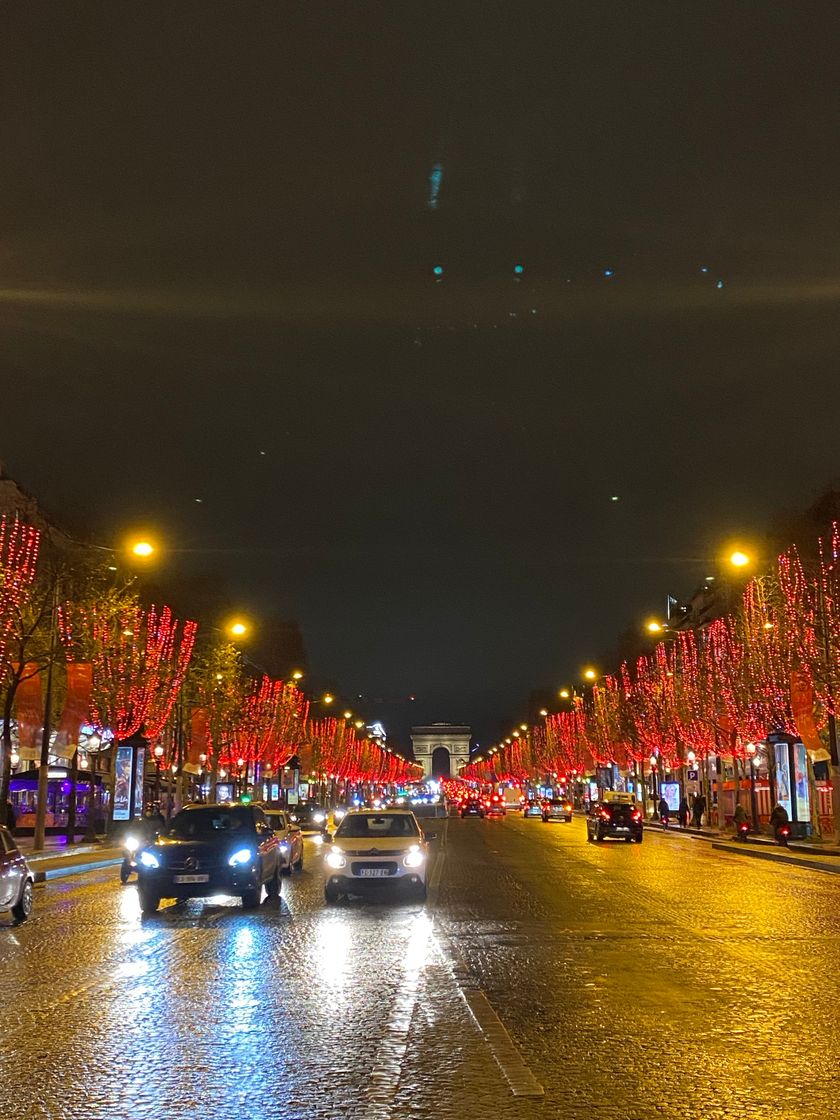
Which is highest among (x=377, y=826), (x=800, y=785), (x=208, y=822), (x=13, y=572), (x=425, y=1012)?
(x=13, y=572)

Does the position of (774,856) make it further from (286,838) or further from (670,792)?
(670,792)

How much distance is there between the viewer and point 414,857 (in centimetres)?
2119

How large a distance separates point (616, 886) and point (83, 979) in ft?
49.1

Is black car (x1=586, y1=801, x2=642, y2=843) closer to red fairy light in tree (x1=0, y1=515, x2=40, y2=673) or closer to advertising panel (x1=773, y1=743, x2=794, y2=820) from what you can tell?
advertising panel (x1=773, y1=743, x2=794, y2=820)

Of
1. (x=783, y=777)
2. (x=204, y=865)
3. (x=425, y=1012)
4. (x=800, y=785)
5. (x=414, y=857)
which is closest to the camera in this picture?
(x=425, y=1012)

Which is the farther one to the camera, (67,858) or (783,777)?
(783,777)

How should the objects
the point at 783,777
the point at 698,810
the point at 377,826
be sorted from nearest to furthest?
the point at 377,826, the point at 698,810, the point at 783,777

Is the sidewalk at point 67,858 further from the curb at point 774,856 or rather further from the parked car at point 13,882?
the curb at point 774,856

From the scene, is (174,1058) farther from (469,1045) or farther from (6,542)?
(6,542)

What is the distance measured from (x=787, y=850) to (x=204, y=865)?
90.6 ft

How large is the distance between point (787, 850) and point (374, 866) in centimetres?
2476

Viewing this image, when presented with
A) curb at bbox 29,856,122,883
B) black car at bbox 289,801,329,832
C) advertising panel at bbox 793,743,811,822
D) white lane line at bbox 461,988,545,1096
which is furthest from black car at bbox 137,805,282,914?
advertising panel at bbox 793,743,811,822

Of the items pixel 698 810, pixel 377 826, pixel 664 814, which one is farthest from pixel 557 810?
pixel 377 826

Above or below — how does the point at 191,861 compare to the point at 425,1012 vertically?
above
